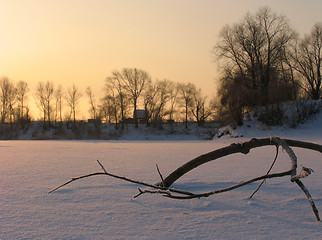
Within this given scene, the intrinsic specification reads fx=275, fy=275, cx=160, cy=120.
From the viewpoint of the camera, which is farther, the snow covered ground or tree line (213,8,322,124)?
tree line (213,8,322,124)

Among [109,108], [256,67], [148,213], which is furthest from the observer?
[109,108]

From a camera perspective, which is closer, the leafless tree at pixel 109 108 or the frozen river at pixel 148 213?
the frozen river at pixel 148 213

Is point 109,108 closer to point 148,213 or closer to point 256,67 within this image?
point 256,67

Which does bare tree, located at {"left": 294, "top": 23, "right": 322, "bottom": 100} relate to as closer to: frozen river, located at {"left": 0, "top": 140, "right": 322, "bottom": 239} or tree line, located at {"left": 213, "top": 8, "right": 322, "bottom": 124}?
tree line, located at {"left": 213, "top": 8, "right": 322, "bottom": 124}

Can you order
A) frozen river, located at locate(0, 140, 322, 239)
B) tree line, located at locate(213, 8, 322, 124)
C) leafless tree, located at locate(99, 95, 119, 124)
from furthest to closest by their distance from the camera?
leafless tree, located at locate(99, 95, 119, 124) < tree line, located at locate(213, 8, 322, 124) < frozen river, located at locate(0, 140, 322, 239)

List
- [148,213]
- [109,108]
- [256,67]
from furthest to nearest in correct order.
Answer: [109,108]
[256,67]
[148,213]

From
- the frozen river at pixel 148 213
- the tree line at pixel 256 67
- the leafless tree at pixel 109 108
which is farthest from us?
the leafless tree at pixel 109 108

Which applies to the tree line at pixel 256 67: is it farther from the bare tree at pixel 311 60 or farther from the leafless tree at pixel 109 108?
the leafless tree at pixel 109 108

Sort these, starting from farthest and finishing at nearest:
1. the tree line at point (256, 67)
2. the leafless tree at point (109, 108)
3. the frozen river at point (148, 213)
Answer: the leafless tree at point (109, 108) → the tree line at point (256, 67) → the frozen river at point (148, 213)

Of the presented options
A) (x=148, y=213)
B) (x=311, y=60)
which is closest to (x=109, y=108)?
(x=311, y=60)

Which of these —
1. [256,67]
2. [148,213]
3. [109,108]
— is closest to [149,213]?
[148,213]

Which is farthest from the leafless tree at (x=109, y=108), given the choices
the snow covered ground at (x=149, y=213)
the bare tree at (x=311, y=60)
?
the snow covered ground at (x=149, y=213)

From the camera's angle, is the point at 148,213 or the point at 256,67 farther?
the point at 256,67

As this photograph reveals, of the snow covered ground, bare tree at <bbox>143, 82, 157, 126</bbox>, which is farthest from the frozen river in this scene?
bare tree at <bbox>143, 82, 157, 126</bbox>
